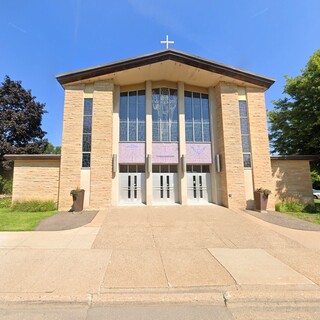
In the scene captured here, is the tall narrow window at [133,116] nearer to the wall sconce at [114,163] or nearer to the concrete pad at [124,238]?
the wall sconce at [114,163]

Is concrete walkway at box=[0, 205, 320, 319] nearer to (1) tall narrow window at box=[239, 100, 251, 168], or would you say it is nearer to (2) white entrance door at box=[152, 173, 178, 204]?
(2) white entrance door at box=[152, 173, 178, 204]

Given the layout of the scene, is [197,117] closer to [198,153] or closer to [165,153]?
[198,153]

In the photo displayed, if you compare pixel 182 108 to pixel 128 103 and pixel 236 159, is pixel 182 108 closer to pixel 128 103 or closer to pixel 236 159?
pixel 128 103

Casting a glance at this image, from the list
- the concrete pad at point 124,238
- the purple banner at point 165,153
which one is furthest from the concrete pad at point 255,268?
the purple banner at point 165,153

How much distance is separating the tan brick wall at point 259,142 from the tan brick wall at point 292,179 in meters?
0.93

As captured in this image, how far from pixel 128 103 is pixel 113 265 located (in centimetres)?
1194

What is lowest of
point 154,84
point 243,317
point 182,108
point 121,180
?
point 243,317

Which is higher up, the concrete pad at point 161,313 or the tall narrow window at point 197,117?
the tall narrow window at point 197,117

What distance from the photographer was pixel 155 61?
1370 cm

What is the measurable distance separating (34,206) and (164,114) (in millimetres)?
9670

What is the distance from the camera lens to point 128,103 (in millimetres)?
15172

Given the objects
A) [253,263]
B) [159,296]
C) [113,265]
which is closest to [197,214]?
[253,263]

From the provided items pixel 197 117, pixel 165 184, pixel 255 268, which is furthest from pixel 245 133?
pixel 255 268

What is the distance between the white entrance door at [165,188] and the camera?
47.2 feet
